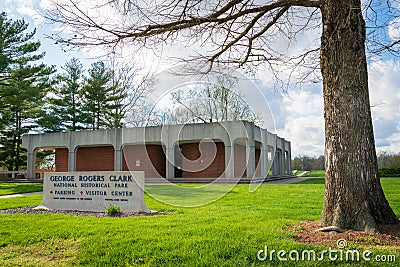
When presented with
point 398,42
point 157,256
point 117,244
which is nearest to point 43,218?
point 117,244

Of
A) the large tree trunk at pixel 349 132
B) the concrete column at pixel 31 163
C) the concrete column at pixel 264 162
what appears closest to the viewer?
the large tree trunk at pixel 349 132

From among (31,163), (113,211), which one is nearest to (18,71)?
(31,163)

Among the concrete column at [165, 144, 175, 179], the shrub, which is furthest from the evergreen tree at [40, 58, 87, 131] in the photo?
the shrub

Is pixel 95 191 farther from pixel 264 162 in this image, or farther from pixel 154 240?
pixel 264 162

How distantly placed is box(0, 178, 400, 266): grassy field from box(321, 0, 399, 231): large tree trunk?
1.06 meters

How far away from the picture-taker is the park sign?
360 inches

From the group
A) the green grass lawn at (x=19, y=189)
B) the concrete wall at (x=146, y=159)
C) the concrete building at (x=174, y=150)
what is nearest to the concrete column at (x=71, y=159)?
the concrete building at (x=174, y=150)

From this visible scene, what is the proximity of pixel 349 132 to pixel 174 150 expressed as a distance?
69.7ft

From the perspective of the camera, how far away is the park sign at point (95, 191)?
9.13 m

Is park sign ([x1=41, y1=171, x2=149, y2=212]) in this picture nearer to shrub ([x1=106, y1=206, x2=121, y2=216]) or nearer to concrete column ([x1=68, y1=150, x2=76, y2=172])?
shrub ([x1=106, y1=206, x2=121, y2=216])

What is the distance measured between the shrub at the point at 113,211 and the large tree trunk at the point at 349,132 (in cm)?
507

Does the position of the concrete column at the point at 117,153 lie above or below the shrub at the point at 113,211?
above

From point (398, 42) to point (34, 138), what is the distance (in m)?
30.4

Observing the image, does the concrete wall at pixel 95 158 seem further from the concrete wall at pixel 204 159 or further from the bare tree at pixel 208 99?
the bare tree at pixel 208 99
